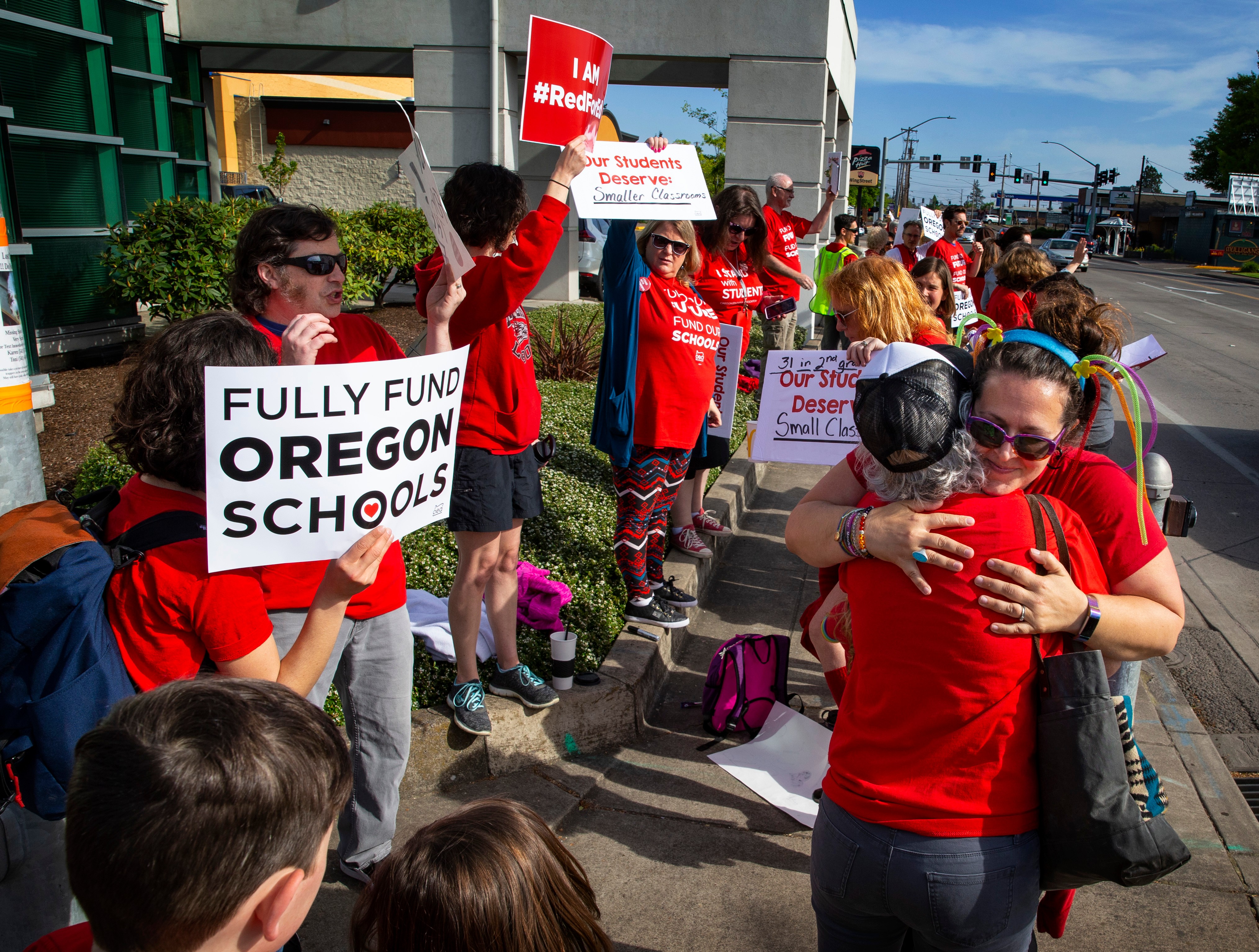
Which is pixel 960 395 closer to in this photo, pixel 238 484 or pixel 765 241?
pixel 238 484

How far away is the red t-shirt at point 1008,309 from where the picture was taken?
17.6ft

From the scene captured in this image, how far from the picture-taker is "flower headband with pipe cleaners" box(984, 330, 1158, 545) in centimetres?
174

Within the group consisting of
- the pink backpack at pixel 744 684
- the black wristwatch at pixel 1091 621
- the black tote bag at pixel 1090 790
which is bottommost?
the pink backpack at pixel 744 684

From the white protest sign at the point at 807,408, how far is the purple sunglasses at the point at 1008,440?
2030 mm

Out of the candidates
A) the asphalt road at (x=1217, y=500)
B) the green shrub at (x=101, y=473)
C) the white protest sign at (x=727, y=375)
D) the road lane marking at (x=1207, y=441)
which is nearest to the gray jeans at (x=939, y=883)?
the asphalt road at (x=1217, y=500)

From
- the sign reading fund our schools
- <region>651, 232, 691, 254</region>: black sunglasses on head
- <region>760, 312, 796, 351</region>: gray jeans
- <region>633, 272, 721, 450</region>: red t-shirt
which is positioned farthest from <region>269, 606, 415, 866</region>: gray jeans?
<region>760, 312, 796, 351</region>: gray jeans

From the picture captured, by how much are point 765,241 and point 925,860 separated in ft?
14.7

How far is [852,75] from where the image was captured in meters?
20.3

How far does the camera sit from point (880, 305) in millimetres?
3244

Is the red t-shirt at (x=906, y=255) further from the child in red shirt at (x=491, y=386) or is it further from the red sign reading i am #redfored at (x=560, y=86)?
the child in red shirt at (x=491, y=386)

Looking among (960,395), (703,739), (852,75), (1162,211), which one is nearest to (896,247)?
(703,739)

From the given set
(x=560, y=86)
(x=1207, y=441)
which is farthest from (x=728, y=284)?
(x=1207, y=441)

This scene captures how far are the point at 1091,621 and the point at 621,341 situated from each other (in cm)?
287

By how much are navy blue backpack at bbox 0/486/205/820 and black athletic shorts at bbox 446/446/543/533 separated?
1450 millimetres
